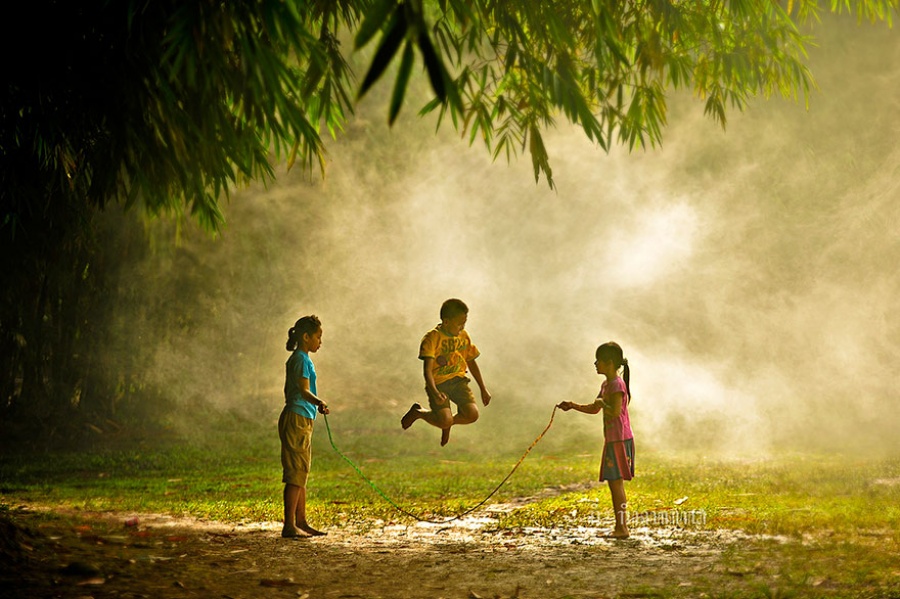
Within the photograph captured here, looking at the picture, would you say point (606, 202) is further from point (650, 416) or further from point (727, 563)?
point (727, 563)

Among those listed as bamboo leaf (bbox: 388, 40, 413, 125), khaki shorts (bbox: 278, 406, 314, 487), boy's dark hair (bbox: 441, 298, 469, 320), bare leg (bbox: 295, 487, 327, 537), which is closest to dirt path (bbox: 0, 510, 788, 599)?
bare leg (bbox: 295, 487, 327, 537)

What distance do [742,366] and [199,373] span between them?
31.8 feet

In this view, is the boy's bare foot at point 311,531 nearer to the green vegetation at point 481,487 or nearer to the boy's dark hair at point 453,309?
the green vegetation at point 481,487

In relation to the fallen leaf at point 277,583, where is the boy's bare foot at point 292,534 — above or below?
above

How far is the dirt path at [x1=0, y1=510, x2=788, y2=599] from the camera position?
473cm

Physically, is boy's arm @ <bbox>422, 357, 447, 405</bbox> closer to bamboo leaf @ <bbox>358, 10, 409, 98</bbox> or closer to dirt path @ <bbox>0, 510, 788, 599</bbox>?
dirt path @ <bbox>0, 510, 788, 599</bbox>

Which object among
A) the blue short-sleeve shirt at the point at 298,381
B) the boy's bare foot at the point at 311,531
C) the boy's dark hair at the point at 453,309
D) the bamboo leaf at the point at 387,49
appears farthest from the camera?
the boy's bare foot at the point at 311,531

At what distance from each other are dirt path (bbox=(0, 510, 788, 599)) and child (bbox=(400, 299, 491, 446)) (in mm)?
864

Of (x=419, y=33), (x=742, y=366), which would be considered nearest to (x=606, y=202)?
(x=742, y=366)

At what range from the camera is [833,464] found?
10453 mm

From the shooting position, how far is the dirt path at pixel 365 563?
4734 millimetres

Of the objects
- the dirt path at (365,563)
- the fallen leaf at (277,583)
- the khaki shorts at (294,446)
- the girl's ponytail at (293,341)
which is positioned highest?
the girl's ponytail at (293,341)

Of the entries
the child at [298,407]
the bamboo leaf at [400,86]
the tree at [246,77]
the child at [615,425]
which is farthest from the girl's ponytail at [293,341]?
the bamboo leaf at [400,86]

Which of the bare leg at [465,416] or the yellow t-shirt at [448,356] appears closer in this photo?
the bare leg at [465,416]
